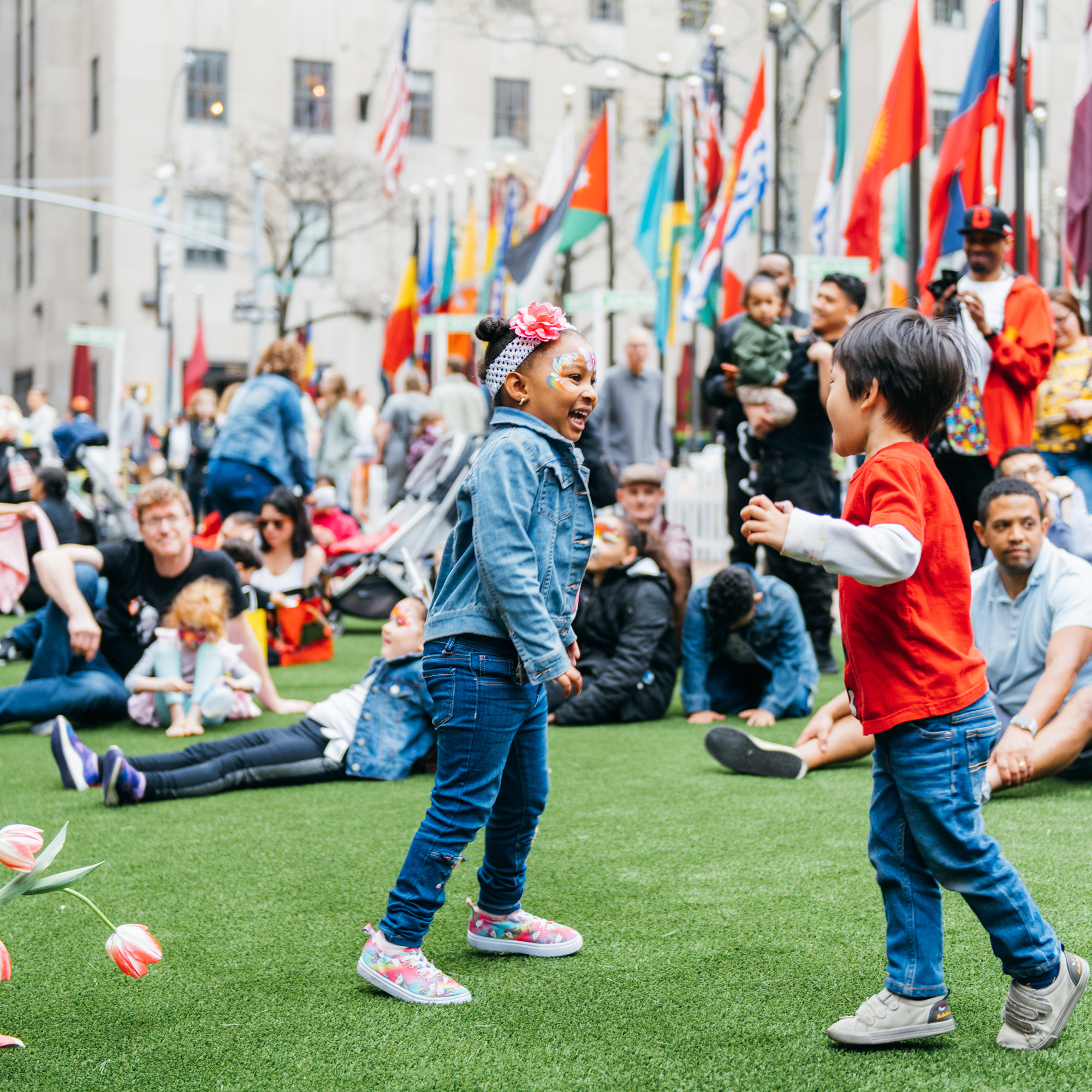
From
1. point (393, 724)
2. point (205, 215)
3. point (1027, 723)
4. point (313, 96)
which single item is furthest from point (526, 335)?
point (313, 96)

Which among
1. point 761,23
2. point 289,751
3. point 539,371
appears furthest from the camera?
point 761,23

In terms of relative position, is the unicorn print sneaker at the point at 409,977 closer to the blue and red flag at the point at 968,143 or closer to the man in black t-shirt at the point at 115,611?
the man in black t-shirt at the point at 115,611

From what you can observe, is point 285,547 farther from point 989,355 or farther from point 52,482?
point 989,355

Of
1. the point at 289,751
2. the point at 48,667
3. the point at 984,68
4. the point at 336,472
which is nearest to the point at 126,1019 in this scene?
the point at 289,751

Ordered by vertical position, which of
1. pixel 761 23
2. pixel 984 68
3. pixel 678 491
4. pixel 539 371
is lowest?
pixel 678 491

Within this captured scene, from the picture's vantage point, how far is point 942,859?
2.69m

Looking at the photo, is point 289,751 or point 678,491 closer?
point 289,751

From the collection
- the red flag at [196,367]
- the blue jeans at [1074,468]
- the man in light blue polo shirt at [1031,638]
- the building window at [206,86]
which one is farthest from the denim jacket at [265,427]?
the building window at [206,86]

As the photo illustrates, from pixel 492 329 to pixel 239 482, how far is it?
6.20 m

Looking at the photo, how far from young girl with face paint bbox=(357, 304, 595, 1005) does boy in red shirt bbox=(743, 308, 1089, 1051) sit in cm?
70

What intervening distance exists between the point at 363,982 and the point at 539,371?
5.09 ft

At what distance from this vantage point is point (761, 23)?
30.0 m

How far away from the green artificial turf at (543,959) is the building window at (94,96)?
33564 millimetres

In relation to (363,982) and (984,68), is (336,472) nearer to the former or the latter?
(984,68)
